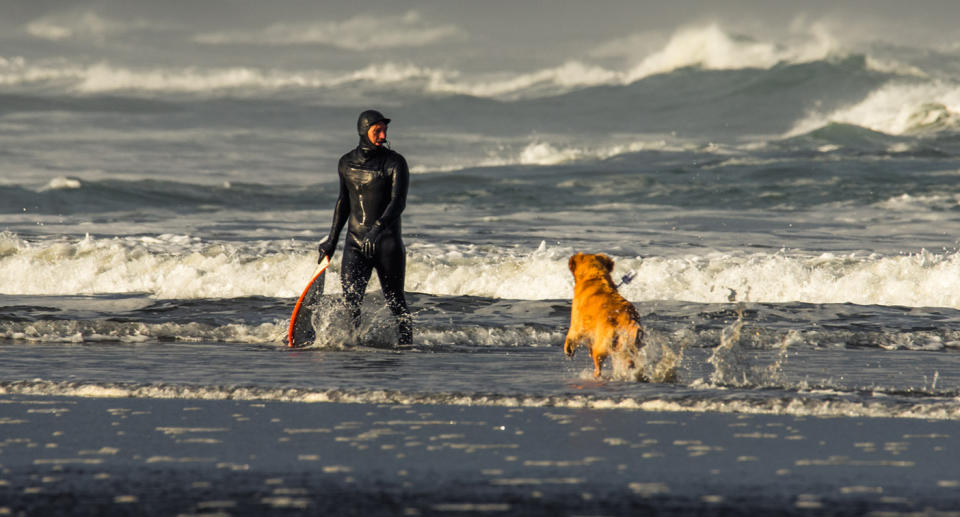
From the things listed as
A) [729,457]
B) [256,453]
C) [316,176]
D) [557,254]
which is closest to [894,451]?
[729,457]

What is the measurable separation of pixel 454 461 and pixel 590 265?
3055mm

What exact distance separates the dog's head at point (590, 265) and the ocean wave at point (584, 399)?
1.26m

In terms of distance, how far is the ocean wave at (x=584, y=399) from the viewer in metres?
6.41

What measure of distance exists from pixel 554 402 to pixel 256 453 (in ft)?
6.39

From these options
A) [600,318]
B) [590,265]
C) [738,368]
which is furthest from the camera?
[590,265]

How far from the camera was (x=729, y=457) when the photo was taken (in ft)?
17.2

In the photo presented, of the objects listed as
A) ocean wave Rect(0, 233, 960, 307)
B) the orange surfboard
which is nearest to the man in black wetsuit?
the orange surfboard

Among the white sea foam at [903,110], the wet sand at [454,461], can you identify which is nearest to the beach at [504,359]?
the wet sand at [454,461]

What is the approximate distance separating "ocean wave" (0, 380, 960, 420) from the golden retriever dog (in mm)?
567

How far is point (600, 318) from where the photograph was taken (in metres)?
7.56

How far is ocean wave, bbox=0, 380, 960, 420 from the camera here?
6.41 meters

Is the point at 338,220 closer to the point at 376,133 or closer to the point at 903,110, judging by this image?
the point at 376,133

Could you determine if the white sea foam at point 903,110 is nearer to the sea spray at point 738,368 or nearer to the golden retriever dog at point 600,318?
the sea spray at point 738,368

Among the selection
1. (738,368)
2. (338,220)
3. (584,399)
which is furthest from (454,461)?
(338,220)
